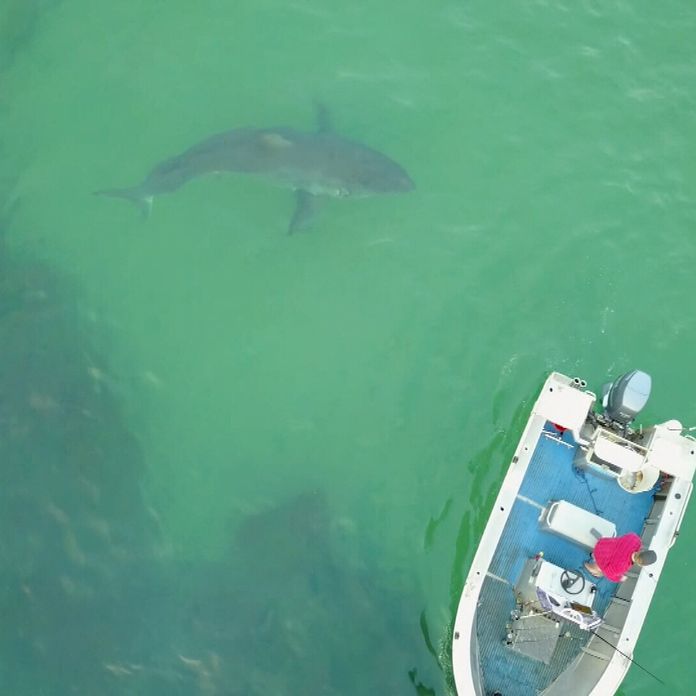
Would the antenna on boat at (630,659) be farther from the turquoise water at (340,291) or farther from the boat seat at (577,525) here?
the boat seat at (577,525)

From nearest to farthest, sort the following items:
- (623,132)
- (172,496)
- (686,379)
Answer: (172,496), (686,379), (623,132)

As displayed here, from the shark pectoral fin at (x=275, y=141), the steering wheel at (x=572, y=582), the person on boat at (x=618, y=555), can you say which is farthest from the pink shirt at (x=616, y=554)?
the shark pectoral fin at (x=275, y=141)

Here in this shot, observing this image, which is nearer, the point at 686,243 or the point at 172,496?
the point at 172,496

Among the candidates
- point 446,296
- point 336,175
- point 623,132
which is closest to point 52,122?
point 336,175

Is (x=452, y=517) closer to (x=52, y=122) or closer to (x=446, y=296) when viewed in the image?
(x=446, y=296)

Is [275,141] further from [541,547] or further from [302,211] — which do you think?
[541,547]
